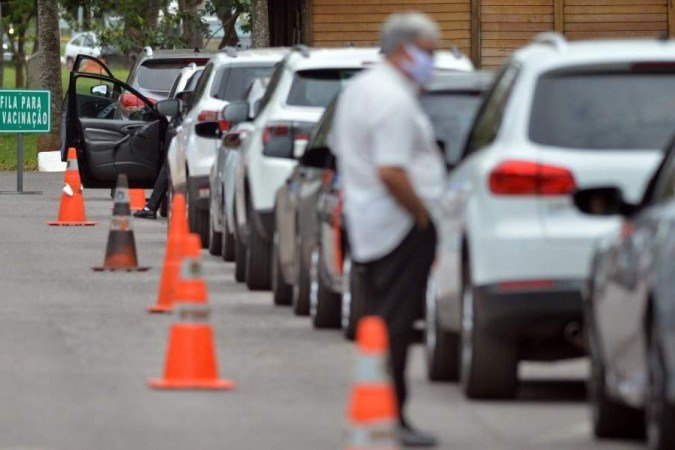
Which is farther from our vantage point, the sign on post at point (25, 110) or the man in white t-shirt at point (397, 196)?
the sign on post at point (25, 110)

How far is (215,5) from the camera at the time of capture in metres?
53.1

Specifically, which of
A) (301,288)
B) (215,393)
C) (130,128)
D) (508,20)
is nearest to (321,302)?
(301,288)

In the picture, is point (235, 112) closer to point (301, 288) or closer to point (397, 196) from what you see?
point (301, 288)

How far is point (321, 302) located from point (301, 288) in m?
0.85

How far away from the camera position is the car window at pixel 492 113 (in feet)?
36.3

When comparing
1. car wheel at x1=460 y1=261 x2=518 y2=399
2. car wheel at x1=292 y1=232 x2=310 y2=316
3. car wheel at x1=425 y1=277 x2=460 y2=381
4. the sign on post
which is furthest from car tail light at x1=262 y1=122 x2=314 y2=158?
the sign on post

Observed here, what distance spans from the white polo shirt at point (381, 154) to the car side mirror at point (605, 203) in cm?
57

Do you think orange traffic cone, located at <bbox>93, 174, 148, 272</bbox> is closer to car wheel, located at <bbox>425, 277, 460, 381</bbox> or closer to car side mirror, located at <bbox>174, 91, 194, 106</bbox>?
car side mirror, located at <bbox>174, 91, 194, 106</bbox>

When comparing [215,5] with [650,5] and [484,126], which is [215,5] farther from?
[484,126]

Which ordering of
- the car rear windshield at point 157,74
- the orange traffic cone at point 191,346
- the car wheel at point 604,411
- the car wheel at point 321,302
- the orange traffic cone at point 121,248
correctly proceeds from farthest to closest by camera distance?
the car rear windshield at point 157,74 < the orange traffic cone at point 121,248 < the car wheel at point 321,302 < the orange traffic cone at point 191,346 < the car wheel at point 604,411

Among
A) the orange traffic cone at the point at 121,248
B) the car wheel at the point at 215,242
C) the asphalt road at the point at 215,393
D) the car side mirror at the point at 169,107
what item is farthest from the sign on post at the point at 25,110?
the asphalt road at the point at 215,393

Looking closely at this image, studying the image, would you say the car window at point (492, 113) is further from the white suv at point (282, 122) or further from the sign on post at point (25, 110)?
the sign on post at point (25, 110)

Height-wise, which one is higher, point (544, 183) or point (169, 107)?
point (544, 183)

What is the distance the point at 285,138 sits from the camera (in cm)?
1623
